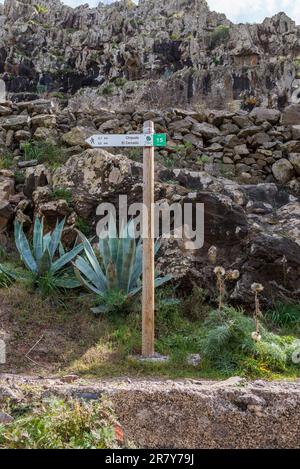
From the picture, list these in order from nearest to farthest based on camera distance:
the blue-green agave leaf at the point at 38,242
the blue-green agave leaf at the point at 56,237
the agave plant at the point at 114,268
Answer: the agave plant at the point at 114,268 < the blue-green agave leaf at the point at 38,242 < the blue-green agave leaf at the point at 56,237

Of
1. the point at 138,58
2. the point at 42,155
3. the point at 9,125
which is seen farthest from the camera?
the point at 138,58

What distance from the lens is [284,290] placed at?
5.21 m

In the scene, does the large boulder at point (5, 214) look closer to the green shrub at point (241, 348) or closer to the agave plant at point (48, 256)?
the agave plant at point (48, 256)

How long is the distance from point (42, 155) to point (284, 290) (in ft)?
13.3

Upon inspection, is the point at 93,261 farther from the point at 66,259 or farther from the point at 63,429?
the point at 63,429

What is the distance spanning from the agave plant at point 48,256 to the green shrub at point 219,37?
11.1 meters

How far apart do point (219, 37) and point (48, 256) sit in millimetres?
12153

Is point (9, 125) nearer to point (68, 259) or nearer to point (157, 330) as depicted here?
point (68, 259)

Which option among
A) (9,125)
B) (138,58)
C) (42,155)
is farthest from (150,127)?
(138,58)

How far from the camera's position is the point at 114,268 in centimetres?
478

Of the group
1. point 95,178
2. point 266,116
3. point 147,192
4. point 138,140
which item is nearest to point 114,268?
point 147,192

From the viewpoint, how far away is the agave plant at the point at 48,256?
4922mm

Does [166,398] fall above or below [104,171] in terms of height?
below

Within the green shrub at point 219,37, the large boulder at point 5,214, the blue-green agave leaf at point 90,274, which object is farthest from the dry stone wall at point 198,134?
the green shrub at point 219,37
